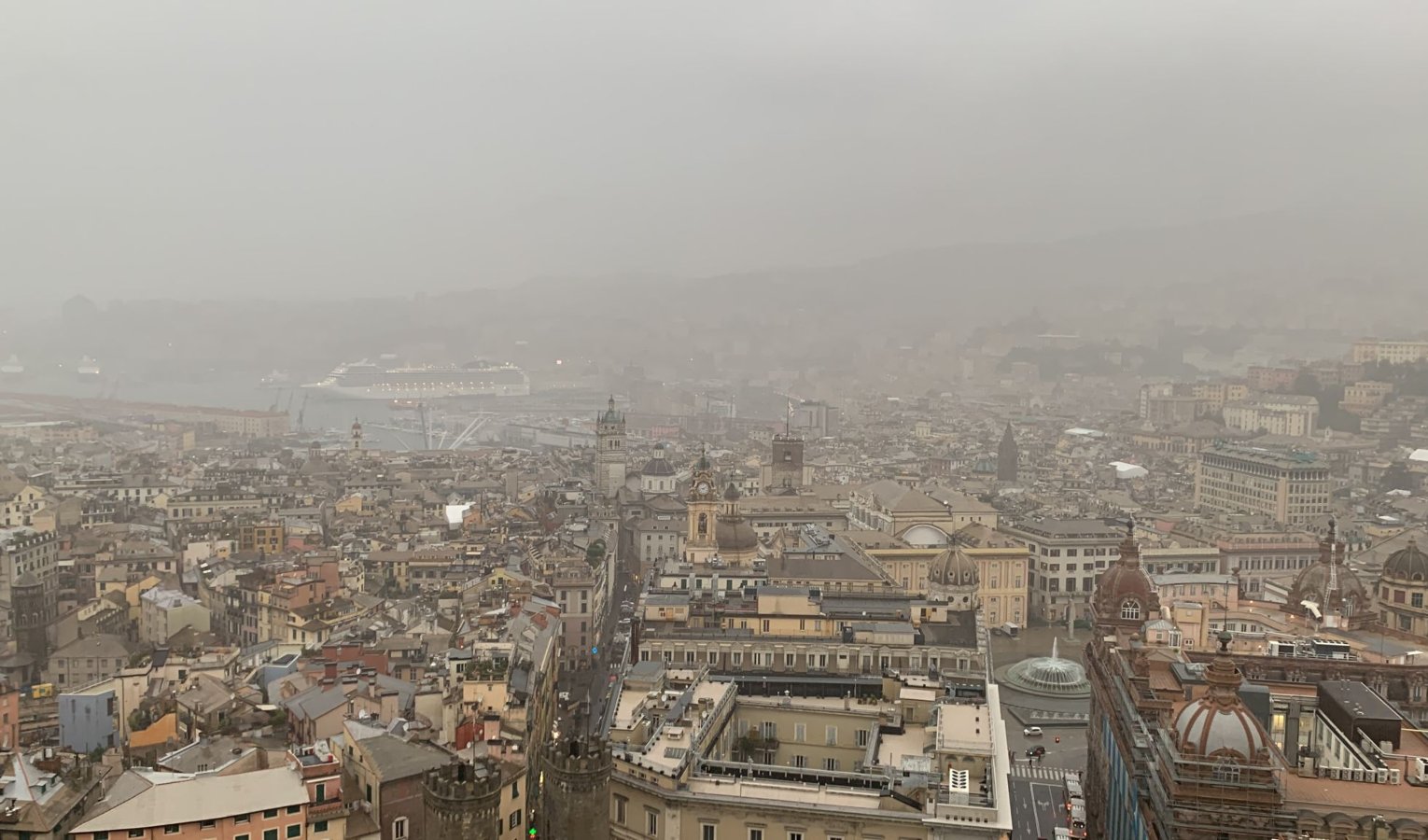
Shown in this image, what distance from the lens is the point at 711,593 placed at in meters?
40.2

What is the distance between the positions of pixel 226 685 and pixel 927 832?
775 inches

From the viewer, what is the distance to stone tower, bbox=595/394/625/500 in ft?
317

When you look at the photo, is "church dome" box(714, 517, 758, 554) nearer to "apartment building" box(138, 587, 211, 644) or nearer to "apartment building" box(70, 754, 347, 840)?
"apartment building" box(138, 587, 211, 644)

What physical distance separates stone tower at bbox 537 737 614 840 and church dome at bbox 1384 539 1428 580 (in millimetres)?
30387

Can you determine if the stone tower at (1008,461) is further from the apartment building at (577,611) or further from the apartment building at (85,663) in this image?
the apartment building at (85,663)

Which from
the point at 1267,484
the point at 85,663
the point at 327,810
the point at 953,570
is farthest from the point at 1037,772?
the point at 1267,484

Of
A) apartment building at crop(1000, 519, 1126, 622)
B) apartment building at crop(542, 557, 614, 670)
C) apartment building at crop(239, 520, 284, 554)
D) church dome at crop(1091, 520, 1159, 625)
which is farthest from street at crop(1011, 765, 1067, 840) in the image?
apartment building at crop(239, 520, 284, 554)

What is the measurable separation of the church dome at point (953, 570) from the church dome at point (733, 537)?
8115mm

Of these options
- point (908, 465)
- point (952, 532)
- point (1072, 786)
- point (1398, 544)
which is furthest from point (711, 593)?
point (908, 465)

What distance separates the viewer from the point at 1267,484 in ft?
268

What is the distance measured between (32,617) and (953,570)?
36359mm

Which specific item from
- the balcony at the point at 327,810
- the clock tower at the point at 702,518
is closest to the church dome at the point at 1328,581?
the clock tower at the point at 702,518

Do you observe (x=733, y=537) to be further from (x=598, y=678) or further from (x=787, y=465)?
(x=787, y=465)

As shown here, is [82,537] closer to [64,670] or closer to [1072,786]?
[64,670]
